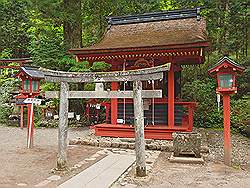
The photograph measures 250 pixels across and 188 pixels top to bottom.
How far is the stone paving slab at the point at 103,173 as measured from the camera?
5703 millimetres

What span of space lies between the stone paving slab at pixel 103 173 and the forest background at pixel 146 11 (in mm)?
6853

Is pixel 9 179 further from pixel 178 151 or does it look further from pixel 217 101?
pixel 217 101

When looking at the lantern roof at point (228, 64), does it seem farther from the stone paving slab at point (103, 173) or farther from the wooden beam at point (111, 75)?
the stone paving slab at point (103, 173)

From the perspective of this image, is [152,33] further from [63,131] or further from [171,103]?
[63,131]

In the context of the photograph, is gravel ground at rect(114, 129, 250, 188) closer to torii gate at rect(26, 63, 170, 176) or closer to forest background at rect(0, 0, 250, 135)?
torii gate at rect(26, 63, 170, 176)

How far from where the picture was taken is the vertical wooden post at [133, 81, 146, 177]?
21.1ft

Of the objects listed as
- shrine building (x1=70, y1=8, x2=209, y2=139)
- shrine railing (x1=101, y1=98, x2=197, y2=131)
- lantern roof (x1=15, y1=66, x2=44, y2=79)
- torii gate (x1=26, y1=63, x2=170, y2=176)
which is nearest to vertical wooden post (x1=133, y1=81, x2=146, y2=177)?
torii gate (x1=26, y1=63, x2=170, y2=176)

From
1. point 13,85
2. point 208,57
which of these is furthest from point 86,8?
point 208,57

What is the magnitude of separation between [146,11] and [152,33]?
855 cm

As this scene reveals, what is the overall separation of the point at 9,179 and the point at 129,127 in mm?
5862

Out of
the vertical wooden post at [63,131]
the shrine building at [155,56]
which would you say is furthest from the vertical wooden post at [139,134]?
the shrine building at [155,56]

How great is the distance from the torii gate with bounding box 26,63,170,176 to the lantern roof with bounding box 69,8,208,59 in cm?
355

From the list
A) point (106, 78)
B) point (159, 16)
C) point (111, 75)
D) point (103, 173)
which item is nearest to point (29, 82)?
point (106, 78)

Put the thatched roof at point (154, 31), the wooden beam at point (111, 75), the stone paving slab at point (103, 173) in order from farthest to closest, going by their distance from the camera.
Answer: the thatched roof at point (154, 31) → the wooden beam at point (111, 75) → the stone paving slab at point (103, 173)
